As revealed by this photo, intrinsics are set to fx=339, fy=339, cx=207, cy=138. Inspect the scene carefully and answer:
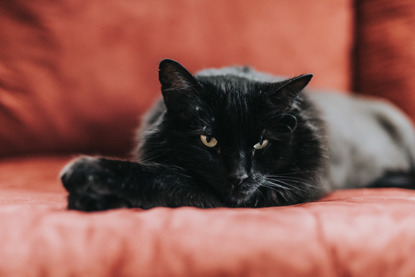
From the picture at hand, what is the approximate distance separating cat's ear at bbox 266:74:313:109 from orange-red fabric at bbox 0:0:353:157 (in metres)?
0.64

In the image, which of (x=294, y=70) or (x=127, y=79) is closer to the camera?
(x=127, y=79)

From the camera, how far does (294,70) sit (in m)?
1.60

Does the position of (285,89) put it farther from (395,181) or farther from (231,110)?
(395,181)

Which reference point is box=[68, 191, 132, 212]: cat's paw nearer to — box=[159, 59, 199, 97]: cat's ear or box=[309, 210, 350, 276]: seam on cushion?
box=[159, 59, 199, 97]: cat's ear

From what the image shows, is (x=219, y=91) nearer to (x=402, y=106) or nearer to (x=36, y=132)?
(x=36, y=132)

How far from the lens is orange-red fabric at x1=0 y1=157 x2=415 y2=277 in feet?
2.07

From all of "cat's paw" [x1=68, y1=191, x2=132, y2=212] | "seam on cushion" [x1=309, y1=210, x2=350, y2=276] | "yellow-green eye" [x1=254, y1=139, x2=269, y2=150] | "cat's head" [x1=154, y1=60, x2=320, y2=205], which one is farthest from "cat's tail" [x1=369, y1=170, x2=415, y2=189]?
"cat's paw" [x1=68, y1=191, x2=132, y2=212]

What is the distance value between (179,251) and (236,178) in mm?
285

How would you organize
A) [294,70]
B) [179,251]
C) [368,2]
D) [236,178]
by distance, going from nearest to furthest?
[179,251] → [236,178] → [294,70] → [368,2]

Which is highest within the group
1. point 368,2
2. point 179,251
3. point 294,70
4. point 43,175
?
point 368,2

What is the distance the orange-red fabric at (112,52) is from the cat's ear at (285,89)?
2.08 feet

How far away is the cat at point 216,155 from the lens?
79 centimetres

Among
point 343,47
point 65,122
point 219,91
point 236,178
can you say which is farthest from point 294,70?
point 65,122

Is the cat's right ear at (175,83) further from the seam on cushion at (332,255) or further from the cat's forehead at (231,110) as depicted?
the seam on cushion at (332,255)
